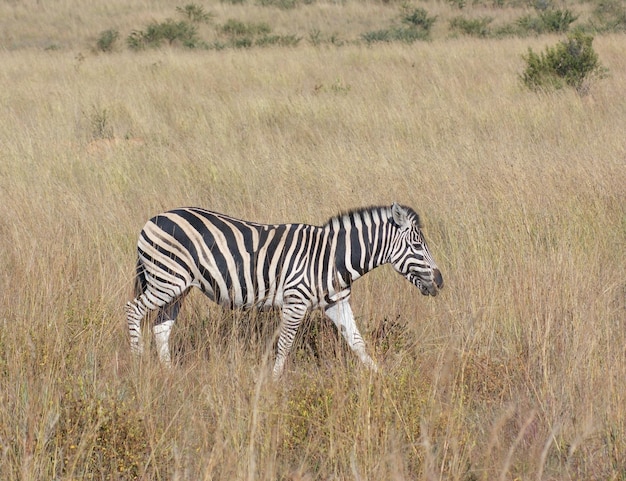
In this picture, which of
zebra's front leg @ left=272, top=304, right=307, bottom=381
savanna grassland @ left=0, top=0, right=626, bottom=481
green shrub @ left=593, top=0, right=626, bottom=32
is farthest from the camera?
green shrub @ left=593, top=0, right=626, bottom=32

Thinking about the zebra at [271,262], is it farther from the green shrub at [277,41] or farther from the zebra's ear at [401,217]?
the green shrub at [277,41]

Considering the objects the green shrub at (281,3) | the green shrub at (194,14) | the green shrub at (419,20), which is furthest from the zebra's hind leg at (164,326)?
the green shrub at (281,3)

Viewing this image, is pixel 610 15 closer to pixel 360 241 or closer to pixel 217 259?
pixel 360 241

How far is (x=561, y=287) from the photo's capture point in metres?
4.79

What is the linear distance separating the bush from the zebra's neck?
8482 mm

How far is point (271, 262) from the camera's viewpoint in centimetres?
441

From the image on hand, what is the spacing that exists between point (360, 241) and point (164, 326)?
1.12 metres

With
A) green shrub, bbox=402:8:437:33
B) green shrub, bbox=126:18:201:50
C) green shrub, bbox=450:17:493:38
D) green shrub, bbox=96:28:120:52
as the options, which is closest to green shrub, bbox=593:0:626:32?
green shrub, bbox=450:17:493:38

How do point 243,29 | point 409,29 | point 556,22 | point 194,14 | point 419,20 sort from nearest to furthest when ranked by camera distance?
point 556,22 < point 409,29 < point 243,29 < point 419,20 < point 194,14

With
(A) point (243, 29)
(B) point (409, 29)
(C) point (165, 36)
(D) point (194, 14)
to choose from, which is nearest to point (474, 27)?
(B) point (409, 29)

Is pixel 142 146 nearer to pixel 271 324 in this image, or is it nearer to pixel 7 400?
pixel 271 324

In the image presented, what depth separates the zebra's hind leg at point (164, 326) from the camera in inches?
175

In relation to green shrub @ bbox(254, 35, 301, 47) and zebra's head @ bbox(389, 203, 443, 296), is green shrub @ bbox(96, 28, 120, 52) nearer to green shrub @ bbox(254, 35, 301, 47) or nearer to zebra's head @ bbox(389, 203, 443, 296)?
green shrub @ bbox(254, 35, 301, 47)

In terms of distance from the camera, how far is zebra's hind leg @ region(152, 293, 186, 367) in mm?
4441
